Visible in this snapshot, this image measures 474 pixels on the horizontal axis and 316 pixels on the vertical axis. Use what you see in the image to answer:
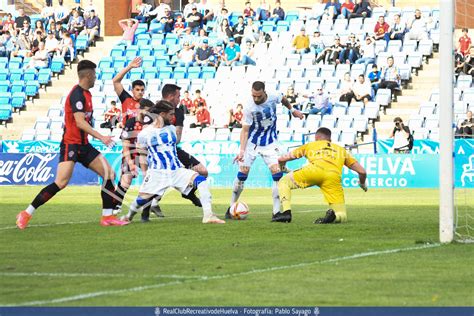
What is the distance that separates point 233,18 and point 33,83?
7935mm

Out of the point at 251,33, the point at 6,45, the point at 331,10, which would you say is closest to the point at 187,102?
the point at 251,33

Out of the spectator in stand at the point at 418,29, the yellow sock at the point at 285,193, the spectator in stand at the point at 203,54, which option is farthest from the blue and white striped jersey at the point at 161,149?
the spectator in stand at the point at 203,54

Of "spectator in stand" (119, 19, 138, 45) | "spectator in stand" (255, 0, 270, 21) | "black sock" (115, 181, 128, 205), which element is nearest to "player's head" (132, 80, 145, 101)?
"black sock" (115, 181, 128, 205)

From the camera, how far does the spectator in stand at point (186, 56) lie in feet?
137

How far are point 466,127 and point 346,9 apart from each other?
36.2ft

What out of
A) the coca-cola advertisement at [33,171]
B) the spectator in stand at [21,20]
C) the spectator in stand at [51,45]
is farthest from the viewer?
the spectator in stand at [21,20]

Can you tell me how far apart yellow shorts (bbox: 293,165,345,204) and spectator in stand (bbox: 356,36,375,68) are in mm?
20785

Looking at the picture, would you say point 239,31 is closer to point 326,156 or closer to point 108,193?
point 326,156

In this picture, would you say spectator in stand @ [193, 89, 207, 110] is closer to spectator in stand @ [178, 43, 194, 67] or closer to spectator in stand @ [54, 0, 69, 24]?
spectator in stand @ [178, 43, 194, 67]

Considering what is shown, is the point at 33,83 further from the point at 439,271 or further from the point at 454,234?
the point at 439,271

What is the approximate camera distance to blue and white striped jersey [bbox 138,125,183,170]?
16.5 m

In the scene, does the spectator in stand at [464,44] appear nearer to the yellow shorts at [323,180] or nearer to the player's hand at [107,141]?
the yellow shorts at [323,180]

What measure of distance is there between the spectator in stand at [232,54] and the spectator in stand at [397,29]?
5.53m

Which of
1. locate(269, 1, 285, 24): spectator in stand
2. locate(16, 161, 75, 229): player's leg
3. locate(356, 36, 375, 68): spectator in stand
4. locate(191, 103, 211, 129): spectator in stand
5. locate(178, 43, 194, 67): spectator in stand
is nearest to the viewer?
locate(16, 161, 75, 229): player's leg
